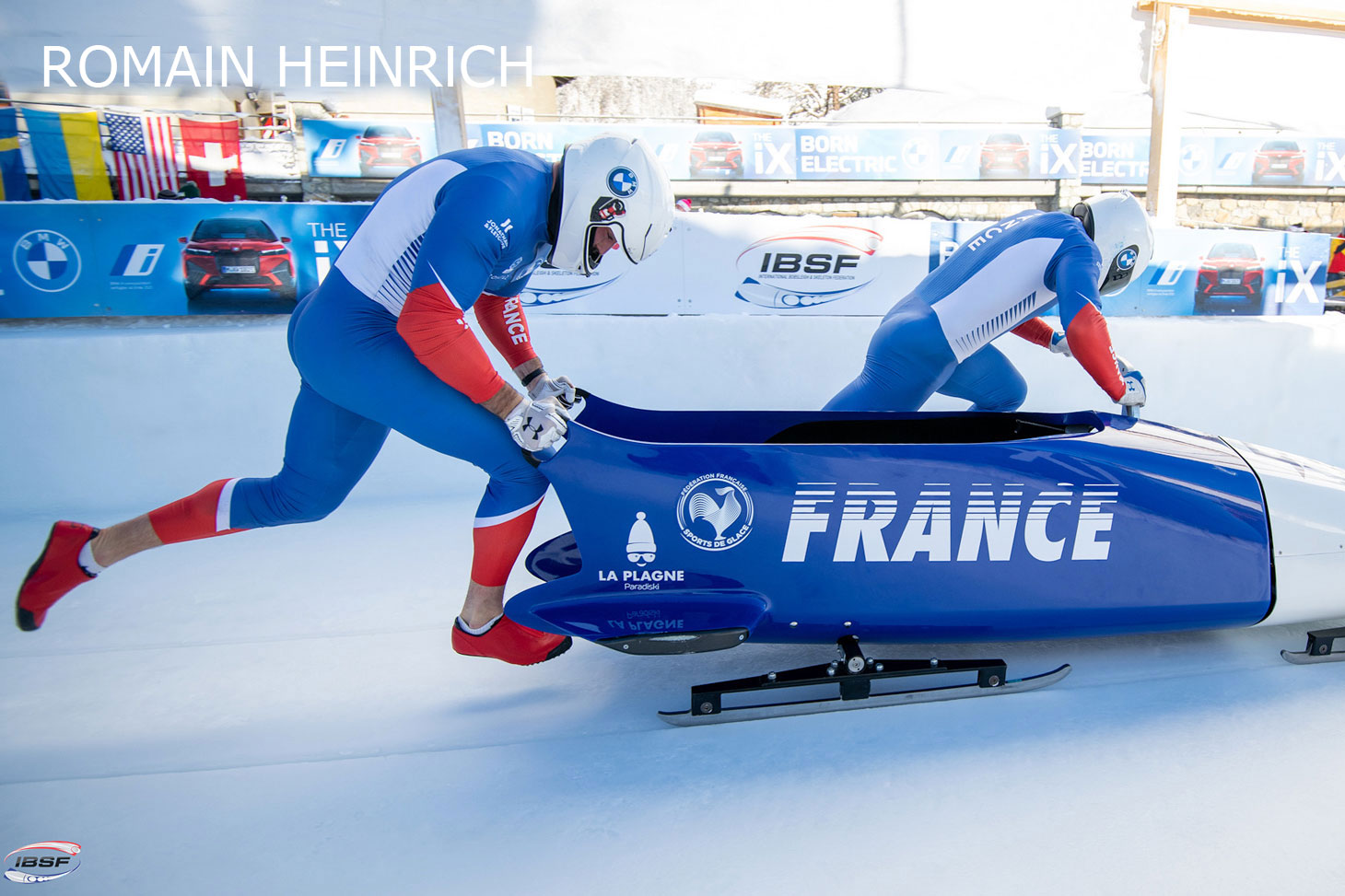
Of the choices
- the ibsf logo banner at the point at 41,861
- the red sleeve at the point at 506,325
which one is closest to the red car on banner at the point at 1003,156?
the red sleeve at the point at 506,325

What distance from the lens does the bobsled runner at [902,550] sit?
158 cm

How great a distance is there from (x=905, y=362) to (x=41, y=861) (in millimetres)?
2350

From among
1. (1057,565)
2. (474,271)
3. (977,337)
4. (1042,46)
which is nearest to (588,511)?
(474,271)

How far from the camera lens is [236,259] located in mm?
3770

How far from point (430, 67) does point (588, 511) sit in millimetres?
2886

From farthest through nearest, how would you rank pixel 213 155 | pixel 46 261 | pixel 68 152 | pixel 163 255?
1. pixel 213 155
2. pixel 68 152
3. pixel 163 255
4. pixel 46 261

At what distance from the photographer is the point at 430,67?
3.60 metres

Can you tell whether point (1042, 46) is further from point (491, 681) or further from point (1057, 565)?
point (491, 681)

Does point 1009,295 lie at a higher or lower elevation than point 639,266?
lower

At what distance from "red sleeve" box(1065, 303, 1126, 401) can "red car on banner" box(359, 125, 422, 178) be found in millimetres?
9440

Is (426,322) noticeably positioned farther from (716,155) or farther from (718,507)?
(716,155)

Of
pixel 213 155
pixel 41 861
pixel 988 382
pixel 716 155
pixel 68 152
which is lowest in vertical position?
pixel 41 861

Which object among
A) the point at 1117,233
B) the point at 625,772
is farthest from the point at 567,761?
the point at 1117,233

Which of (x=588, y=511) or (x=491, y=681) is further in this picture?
(x=491, y=681)
